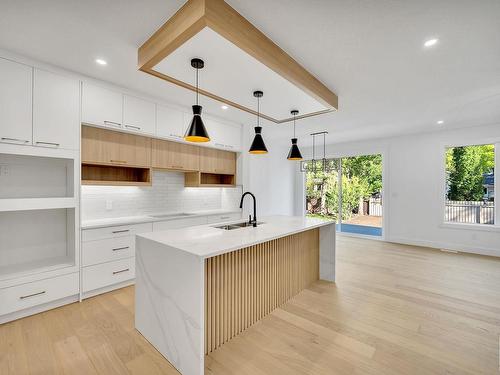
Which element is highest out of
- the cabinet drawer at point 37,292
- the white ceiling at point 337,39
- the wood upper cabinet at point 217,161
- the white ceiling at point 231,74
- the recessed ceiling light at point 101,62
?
the recessed ceiling light at point 101,62

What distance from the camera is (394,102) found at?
3467mm

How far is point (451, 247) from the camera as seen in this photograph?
491 cm

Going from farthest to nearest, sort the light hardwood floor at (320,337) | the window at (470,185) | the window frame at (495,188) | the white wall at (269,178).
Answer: the white wall at (269,178) < the window at (470,185) < the window frame at (495,188) < the light hardwood floor at (320,337)

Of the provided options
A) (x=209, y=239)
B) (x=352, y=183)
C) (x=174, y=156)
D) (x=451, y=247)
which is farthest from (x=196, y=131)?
(x=451, y=247)

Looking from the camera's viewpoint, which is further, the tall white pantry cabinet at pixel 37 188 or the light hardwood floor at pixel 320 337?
the tall white pantry cabinet at pixel 37 188

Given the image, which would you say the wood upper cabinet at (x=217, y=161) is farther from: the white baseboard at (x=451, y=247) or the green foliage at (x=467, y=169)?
the green foliage at (x=467, y=169)

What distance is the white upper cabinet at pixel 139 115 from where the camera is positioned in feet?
10.1

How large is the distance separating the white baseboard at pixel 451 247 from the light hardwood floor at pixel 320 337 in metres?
2.00

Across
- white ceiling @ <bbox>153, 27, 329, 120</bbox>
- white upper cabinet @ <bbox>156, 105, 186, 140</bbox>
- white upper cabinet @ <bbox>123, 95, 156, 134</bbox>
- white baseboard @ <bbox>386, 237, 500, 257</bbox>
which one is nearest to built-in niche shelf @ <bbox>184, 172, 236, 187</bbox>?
white upper cabinet @ <bbox>156, 105, 186, 140</bbox>

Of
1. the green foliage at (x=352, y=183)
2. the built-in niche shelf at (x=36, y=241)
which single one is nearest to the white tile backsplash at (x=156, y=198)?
the built-in niche shelf at (x=36, y=241)

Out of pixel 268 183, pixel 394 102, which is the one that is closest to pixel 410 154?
pixel 394 102

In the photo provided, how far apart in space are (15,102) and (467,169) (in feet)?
24.1

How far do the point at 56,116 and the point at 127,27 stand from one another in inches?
54.2

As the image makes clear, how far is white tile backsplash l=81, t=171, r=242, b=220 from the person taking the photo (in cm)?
327
